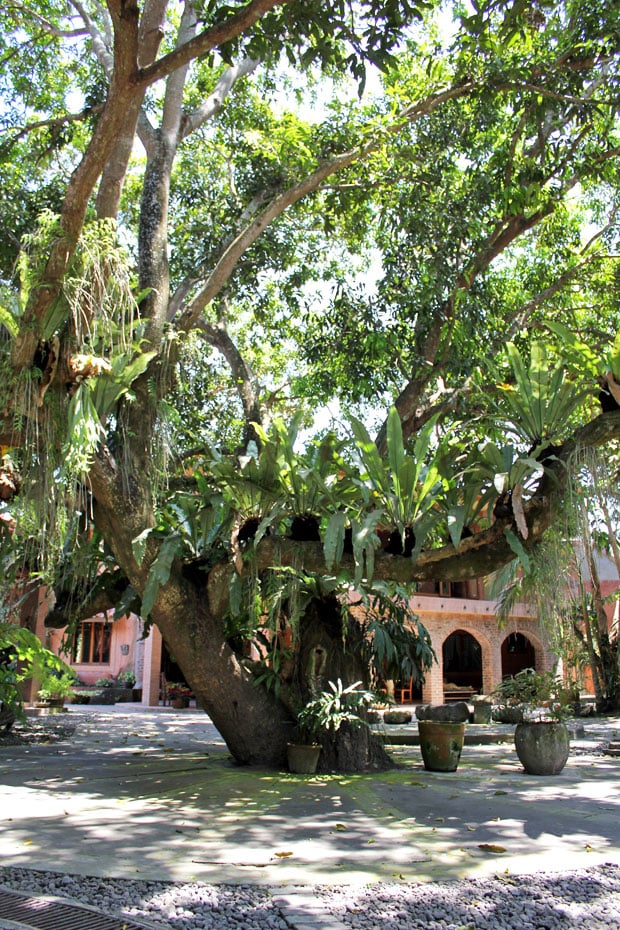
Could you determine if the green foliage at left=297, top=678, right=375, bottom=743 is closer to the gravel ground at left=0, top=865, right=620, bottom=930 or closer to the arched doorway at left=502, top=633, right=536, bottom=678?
the gravel ground at left=0, top=865, right=620, bottom=930

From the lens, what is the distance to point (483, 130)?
9234 millimetres

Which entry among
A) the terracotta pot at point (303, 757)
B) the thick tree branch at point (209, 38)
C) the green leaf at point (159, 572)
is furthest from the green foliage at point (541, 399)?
the terracotta pot at point (303, 757)

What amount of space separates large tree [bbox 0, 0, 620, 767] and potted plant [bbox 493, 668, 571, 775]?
4.09 ft

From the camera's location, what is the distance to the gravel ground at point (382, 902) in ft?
10.8

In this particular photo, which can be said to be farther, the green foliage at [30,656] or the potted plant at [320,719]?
the potted plant at [320,719]

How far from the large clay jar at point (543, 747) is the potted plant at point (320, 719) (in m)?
1.72

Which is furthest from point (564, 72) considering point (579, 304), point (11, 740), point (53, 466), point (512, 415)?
point (11, 740)

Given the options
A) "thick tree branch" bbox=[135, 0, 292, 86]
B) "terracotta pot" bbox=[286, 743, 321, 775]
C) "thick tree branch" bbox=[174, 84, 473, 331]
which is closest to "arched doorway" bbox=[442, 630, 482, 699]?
"terracotta pot" bbox=[286, 743, 321, 775]

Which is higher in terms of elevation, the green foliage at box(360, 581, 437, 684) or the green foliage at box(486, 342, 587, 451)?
the green foliage at box(486, 342, 587, 451)

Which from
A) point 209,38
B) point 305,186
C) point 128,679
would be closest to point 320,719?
point 209,38

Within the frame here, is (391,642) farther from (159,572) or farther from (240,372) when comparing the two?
(240,372)

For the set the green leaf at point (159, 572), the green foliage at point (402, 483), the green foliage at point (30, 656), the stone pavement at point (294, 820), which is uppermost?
the green foliage at point (402, 483)

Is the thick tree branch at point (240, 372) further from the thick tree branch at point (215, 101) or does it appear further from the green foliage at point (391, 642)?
the green foliage at point (391, 642)

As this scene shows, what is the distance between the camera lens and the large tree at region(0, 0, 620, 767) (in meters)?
5.61
